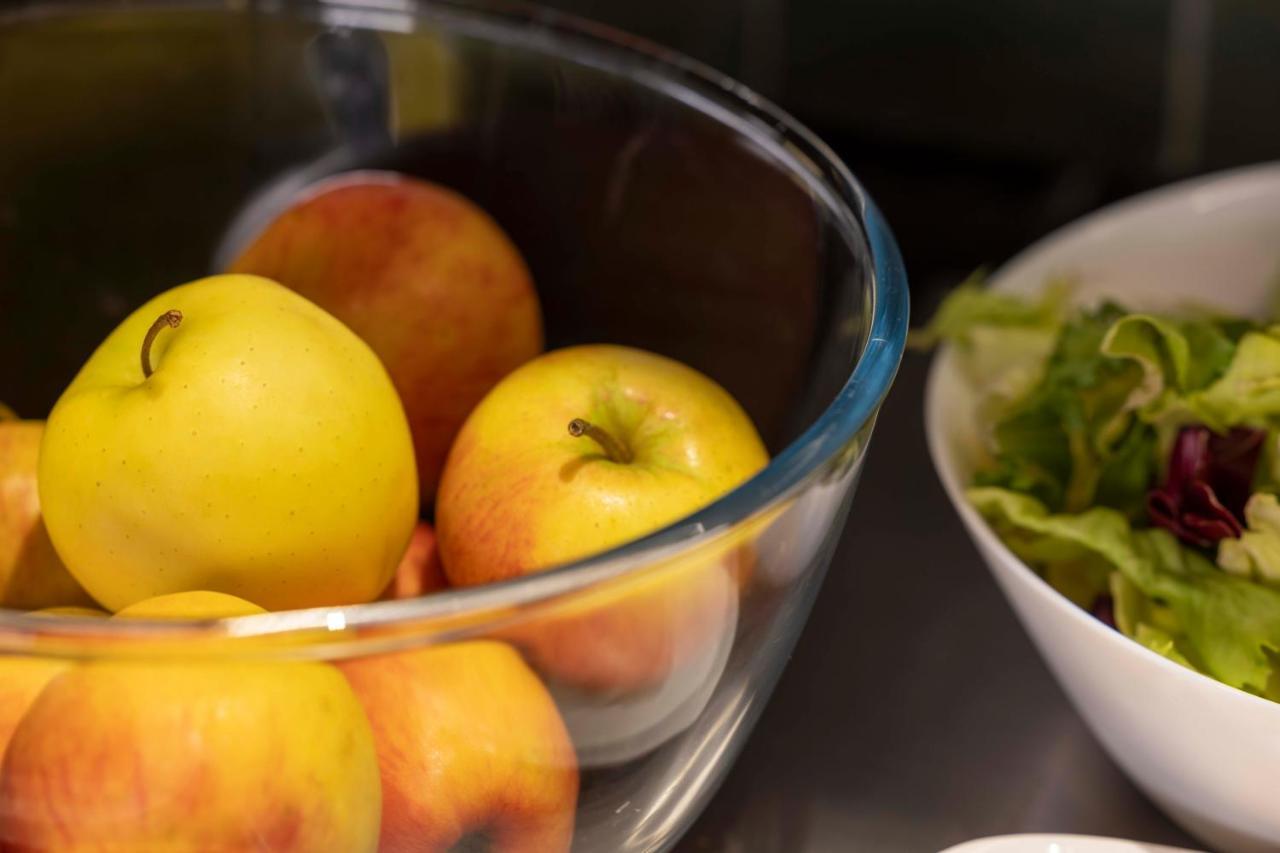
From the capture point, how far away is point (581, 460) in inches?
17.3

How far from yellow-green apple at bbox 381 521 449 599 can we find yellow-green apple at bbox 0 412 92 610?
0.10 metres

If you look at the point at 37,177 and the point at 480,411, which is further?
the point at 37,177

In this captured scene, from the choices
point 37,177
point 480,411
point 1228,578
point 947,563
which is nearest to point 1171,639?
point 1228,578

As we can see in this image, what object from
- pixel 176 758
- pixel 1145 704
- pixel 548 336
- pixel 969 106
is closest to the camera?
pixel 176 758

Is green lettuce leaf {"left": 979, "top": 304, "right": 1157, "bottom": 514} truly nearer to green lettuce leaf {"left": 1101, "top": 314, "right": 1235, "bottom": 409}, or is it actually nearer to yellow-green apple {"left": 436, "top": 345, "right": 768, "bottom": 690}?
green lettuce leaf {"left": 1101, "top": 314, "right": 1235, "bottom": 409}

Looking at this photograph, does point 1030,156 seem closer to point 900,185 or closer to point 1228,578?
point 900,185

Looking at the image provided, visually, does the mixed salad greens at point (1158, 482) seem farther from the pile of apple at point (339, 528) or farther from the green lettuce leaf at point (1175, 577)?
the pile of apple at point (339, 528)

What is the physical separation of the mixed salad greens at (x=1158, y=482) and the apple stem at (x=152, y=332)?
11.9 inches

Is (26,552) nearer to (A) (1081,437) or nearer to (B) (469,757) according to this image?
(B) (469,757)

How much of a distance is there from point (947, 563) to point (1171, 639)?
152 millimetres

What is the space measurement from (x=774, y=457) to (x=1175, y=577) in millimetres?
164

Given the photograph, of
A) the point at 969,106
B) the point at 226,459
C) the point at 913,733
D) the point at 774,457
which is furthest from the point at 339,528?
the point at 969,106

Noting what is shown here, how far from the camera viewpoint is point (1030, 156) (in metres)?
1.00

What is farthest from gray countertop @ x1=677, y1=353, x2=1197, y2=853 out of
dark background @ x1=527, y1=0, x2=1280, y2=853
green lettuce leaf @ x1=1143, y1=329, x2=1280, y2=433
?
green lettuce leaf @ x1=1143, y1=329, x2=1280, y2=433
